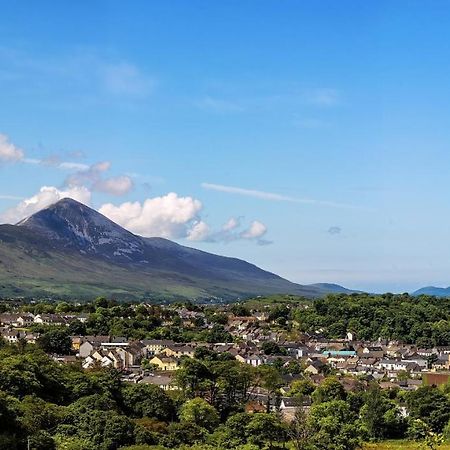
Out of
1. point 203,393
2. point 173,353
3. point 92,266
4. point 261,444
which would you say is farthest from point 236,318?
Answer: point 92,266

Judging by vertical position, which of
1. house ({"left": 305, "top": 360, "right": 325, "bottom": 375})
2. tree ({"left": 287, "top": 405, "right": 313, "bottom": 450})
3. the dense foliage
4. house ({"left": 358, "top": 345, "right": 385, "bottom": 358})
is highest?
the dense foliage

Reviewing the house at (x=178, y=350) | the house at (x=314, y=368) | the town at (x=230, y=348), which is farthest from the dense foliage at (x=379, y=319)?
the house at (x=178, y=350)

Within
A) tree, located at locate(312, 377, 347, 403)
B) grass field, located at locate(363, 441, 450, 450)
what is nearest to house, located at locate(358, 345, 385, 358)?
tree, located at locate(312, 377, 347, 403)

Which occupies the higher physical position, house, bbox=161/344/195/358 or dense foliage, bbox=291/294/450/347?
dense foliage, bbox=291/294/450/347

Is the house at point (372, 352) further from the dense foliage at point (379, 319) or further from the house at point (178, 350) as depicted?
the house at point (178, 350)

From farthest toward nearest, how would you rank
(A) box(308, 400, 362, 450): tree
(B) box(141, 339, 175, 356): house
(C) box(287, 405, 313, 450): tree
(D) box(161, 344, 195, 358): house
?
(B) box(141, 339, 175, 356): house, (D) box(161, 344, 195, 358): house, (A) box(308, 400, 362, 450): tree, (C) box(287, 405, 313, 450): tree

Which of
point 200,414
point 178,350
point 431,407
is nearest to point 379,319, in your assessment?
point 178,350

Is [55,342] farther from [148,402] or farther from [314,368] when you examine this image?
[148,402]

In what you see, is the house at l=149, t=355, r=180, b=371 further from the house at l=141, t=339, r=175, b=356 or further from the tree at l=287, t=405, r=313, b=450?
the tree at l=287, t=405, r=313, b=450

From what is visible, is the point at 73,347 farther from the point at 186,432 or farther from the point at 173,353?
the point at 186,432
